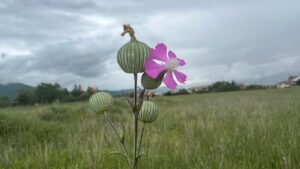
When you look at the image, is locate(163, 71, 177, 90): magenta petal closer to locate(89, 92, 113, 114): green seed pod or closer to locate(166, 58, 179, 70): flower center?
locate(166, 58, 179, 70): flower center

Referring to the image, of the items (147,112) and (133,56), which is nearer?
(133,56)

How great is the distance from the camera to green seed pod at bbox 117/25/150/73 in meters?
1.42

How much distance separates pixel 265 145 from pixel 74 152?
2.30 metres

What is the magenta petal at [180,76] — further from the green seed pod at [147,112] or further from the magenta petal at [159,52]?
the green seed pod at [147,112]

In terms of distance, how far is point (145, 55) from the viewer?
4.69 feet

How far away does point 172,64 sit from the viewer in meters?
1.45

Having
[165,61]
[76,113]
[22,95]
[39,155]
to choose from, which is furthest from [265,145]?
[22,95]

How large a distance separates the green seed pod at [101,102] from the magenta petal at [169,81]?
0.33m

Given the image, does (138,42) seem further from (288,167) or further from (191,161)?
(191,161)

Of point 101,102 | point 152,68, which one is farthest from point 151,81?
point 101,102

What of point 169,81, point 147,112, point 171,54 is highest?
point 171,54

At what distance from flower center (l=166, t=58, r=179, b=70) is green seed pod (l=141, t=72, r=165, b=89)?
0.15ft

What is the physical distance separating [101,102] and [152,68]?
1.08 feet

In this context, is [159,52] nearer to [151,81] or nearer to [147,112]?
[151,81]
